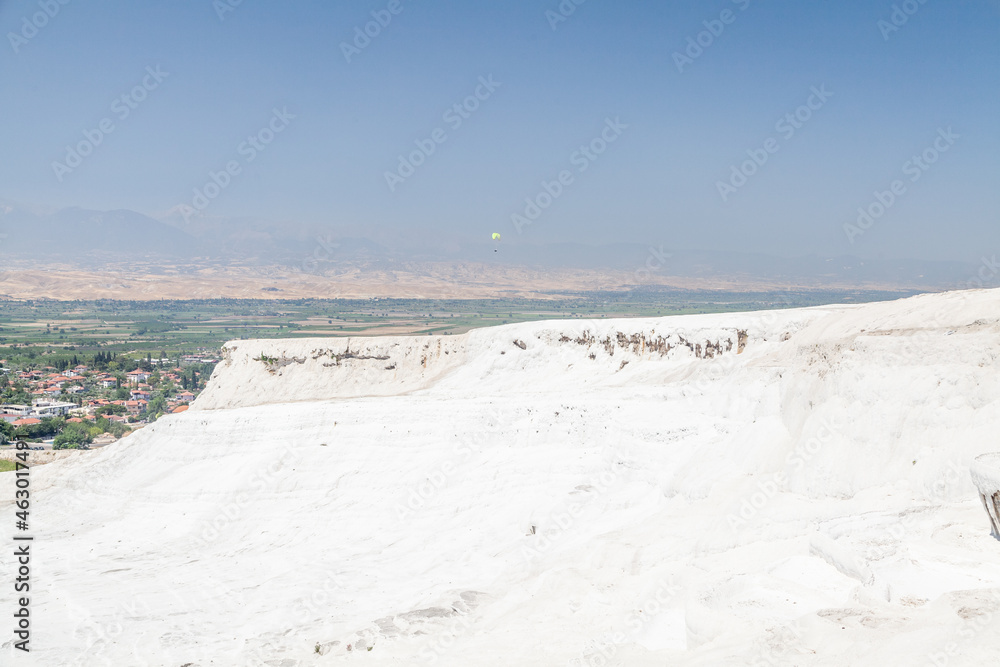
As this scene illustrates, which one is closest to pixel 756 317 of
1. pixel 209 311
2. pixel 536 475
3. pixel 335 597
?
pixel 536 475

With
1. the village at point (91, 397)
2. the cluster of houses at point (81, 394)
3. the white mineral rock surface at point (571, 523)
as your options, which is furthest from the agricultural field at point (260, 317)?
the white mineral rock surface at point (571, 523)

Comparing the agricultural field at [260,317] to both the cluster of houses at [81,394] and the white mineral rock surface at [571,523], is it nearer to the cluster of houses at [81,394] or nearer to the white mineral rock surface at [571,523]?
the cluster of houses at [81,394]

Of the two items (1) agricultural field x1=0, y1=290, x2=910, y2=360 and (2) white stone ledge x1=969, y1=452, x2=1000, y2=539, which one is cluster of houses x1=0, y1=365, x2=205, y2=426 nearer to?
(1) agricultural field x1=0, y1=290, x2=910, y2=360

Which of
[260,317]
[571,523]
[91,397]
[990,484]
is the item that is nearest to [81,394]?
[91,397]

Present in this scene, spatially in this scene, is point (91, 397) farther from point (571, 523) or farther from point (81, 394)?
point (571, 523)

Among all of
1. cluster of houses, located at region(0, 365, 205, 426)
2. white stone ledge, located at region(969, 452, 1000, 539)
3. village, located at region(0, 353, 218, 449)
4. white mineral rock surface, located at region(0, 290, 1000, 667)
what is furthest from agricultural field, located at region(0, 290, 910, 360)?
white stone ledge, located at region(969, 452, 1000, 539)
